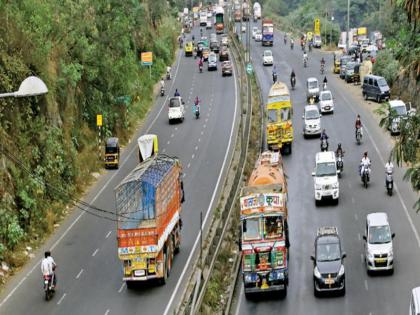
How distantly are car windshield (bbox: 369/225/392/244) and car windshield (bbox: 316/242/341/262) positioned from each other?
2.00 m

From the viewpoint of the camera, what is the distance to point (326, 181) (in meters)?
43.6

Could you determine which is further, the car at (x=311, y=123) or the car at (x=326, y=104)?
the car at (x=326, y=104)

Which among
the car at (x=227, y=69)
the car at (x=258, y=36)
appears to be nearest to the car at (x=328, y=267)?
the car at (x=227, y=69)

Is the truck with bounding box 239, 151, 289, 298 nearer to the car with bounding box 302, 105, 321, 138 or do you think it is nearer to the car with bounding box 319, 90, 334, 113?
the car with bounding box 302, 105, 321, 138

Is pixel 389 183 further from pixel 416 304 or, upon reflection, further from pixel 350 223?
pixel 416 304

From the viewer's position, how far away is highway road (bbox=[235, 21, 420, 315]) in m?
31.5

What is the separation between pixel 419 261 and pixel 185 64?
6940 centimetres

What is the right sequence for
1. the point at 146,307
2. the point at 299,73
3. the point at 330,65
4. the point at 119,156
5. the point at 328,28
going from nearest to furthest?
the point at 146,307
the point at 119,156
the point at 299,73
the point at 330,65
the point at 328,28

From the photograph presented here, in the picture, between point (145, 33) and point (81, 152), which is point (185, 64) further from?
point (81, 152)

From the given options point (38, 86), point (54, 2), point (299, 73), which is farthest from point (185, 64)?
point (38, 86)

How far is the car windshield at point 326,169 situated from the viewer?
4409 centimetres

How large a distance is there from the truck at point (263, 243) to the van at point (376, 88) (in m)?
38.3

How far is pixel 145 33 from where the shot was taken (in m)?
91.6

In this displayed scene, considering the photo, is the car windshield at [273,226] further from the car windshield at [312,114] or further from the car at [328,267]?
the car windshield at [312,114]
